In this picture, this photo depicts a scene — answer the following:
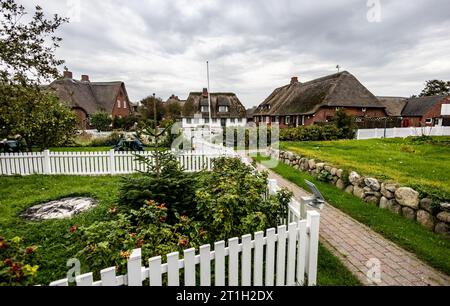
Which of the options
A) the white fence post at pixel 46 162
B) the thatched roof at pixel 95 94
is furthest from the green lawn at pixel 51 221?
the thatched roof at pixel 95 94

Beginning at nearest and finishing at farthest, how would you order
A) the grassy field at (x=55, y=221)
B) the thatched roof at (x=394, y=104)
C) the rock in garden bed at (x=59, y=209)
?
the grassy field at (x=55, y=221)
the rock in garden bed at (x=59, y=209)
the thatched roof at (x=394, y=104)

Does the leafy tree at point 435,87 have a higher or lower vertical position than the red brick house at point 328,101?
higher

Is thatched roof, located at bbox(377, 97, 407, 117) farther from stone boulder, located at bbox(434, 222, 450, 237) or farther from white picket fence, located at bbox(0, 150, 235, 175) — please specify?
stone boulder, located at bbox(434, 222, 450, 237)

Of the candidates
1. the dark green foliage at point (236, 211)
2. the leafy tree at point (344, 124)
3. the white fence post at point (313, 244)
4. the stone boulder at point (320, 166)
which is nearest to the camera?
the white fence post at point (313, 244)

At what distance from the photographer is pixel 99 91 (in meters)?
41.9

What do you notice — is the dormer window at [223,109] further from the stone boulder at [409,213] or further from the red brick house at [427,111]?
the stone boulder at [409,213]

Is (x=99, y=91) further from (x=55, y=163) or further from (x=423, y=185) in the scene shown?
(x=423, y=185)

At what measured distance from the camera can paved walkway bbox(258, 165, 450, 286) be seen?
11.1 feet

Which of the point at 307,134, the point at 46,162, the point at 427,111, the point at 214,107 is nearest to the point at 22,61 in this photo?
the point at 46,162

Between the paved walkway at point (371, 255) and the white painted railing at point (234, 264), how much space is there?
0.95m

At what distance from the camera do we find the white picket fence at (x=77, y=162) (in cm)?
992

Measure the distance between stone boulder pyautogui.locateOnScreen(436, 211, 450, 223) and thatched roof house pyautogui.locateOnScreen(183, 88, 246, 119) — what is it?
39.3 metres

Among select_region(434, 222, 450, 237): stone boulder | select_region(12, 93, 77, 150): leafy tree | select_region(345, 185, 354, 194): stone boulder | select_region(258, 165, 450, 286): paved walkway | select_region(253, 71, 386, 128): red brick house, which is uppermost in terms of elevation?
select_region(253, 71, 386, 128): red brick house

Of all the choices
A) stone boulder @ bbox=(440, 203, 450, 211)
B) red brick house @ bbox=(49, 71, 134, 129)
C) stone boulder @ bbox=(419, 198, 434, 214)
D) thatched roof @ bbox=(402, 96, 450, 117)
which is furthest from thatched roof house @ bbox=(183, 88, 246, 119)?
stone boulder @ bbox=(440, 203, 450, 211)
